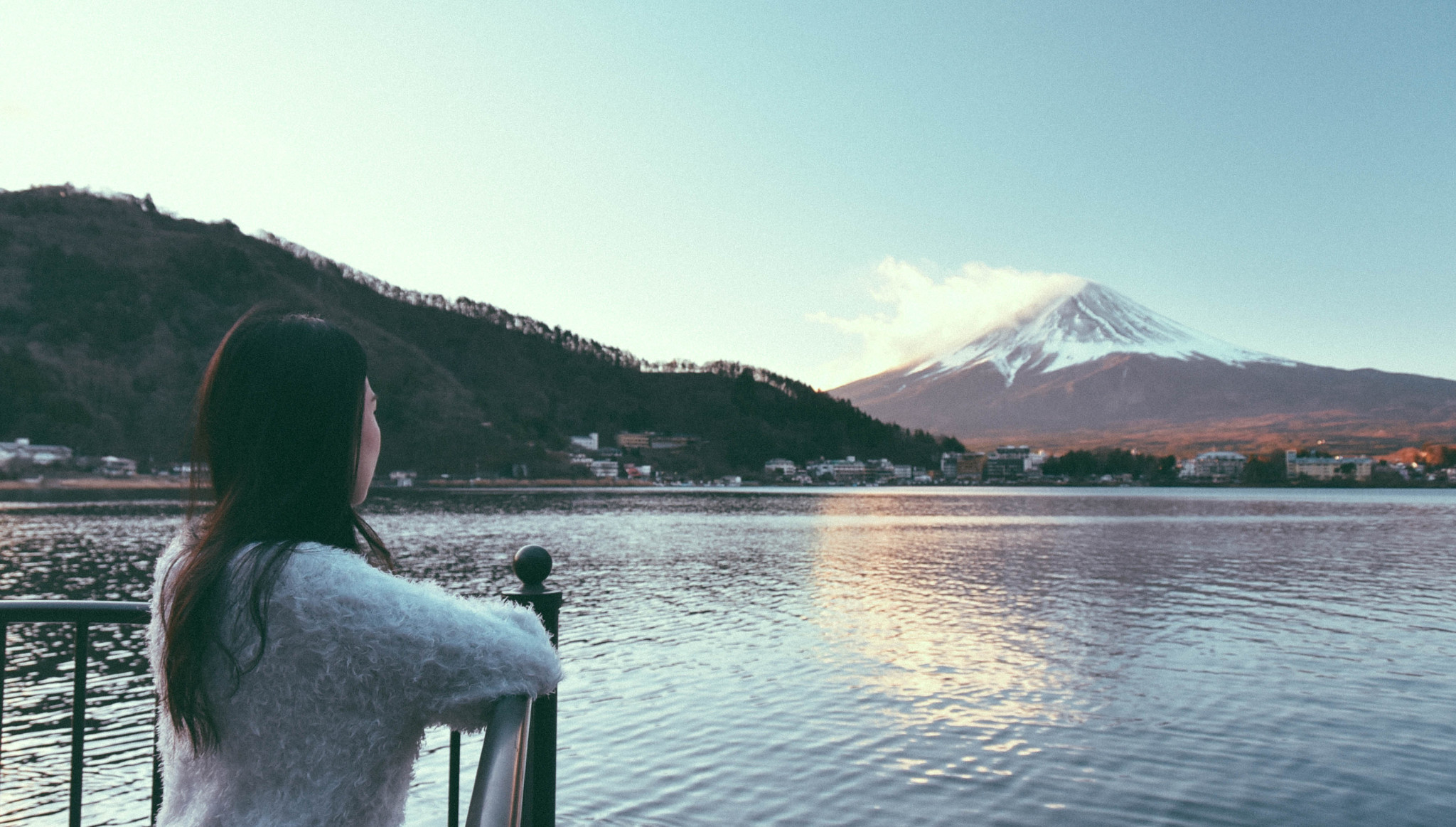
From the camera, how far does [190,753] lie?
5.08ft

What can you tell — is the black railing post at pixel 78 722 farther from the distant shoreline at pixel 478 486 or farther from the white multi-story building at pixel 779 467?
the white multi-story building at pixel 779 467

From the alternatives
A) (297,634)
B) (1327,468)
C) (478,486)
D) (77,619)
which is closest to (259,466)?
(297,634)

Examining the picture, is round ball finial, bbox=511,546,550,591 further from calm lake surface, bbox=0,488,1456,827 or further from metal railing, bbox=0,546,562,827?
calm lake surface, bbox=0,488,1456,827

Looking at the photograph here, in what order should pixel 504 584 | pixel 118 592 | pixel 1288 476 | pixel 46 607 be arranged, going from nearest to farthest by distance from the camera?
pixel 46 607, pixel 118 592, pixel 504 584, pixel 1288 476

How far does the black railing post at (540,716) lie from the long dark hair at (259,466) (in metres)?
0.76

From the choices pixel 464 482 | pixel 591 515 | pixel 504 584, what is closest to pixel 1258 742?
pixel 504 584

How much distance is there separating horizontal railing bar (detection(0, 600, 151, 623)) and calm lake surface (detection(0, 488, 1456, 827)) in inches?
245

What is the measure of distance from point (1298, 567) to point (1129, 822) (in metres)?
29.4

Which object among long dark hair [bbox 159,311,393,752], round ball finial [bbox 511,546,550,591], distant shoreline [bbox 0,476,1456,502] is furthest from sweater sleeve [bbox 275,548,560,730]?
distant shoreline [bbox 0,476,1456,502]

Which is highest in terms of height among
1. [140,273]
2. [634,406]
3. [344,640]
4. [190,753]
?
[140,273]

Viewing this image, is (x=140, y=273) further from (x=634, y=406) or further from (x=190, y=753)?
(x=190, y=753)

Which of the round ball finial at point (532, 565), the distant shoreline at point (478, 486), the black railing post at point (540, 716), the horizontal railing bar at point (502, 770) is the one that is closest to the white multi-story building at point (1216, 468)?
the distant shoreline at point (478, 486)

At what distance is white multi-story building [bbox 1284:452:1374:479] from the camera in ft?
541

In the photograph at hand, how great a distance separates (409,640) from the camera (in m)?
1.37
